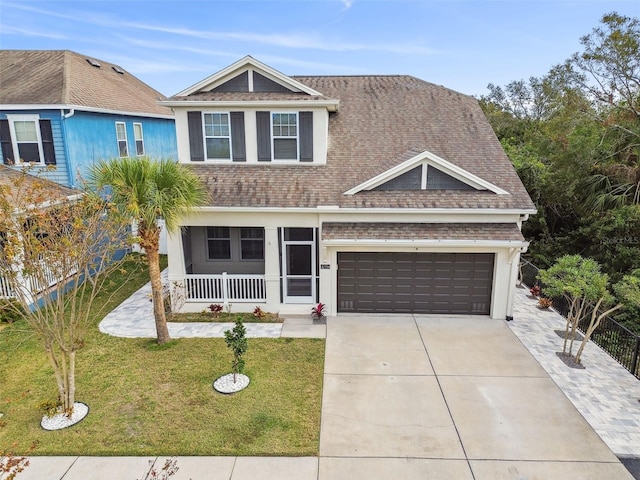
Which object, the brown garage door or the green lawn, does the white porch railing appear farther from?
the brown garage door

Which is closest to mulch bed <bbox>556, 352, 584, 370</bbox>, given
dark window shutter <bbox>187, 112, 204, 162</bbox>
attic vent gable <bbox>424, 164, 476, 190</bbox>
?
attic vent gable <bbox>424, 164, 476, 190</bbox>

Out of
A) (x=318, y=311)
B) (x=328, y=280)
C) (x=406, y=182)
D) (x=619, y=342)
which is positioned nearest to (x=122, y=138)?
(x=328, y=280)

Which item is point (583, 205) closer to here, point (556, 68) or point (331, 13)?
point (556, 68)

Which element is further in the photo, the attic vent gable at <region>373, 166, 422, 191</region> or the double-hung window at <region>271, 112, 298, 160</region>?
the double-hung window at <region>271, 112, 298, 160</region>

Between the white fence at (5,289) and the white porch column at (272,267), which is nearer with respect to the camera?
the white porch column at (272,267)

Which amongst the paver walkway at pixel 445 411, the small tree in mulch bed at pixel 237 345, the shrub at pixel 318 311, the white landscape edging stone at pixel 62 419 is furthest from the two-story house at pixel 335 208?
the white landscape edging stone at pixel 62 419

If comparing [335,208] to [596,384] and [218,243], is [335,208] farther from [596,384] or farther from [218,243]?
[596,384]

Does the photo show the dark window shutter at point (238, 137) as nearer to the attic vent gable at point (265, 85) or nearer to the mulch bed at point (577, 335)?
the attic vent gable at point (265, 85)

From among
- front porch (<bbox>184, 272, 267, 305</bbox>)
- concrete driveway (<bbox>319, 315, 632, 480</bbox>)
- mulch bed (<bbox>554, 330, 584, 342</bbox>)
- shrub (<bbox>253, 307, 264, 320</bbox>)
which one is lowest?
concrete driveway (<bbox>319, 315, 632, 480</bbox>)

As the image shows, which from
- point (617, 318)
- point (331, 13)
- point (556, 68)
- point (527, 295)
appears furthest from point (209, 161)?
point (556, 68)
